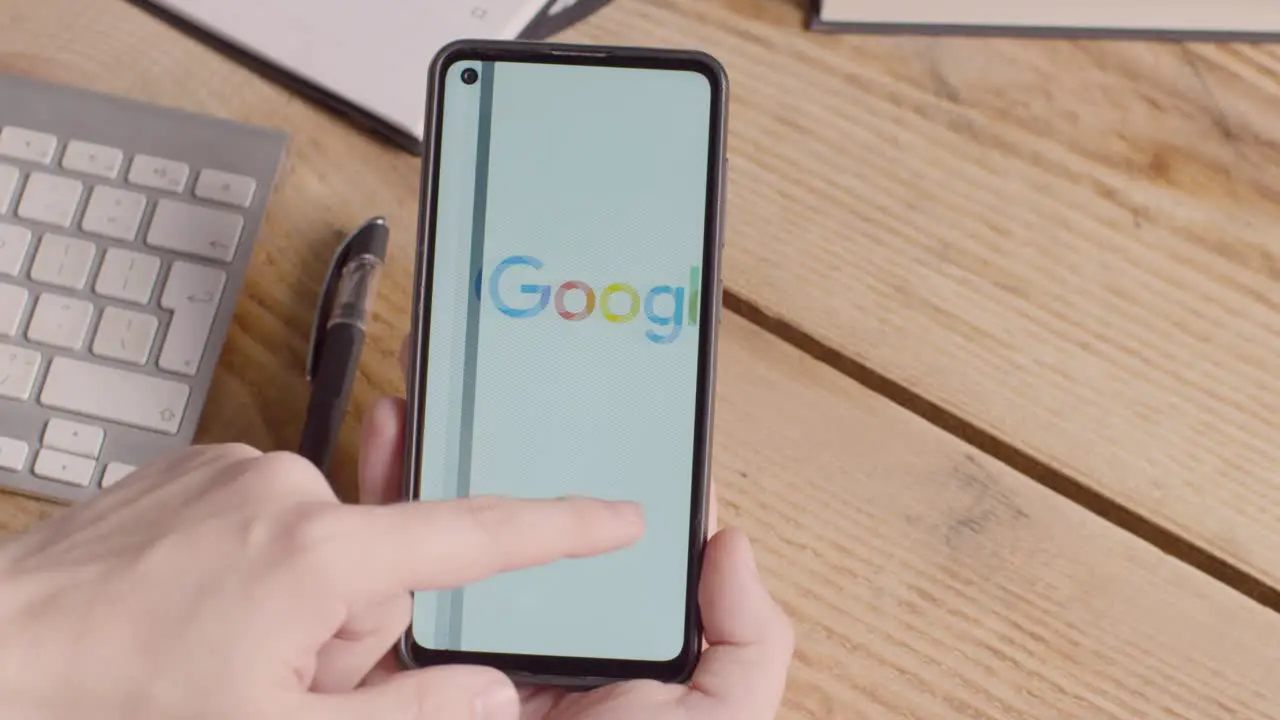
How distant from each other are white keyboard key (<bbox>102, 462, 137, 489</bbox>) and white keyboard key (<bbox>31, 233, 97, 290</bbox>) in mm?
77

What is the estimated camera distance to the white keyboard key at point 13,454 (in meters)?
Answer: 0.42

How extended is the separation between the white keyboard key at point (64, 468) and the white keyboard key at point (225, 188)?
0.38 ft

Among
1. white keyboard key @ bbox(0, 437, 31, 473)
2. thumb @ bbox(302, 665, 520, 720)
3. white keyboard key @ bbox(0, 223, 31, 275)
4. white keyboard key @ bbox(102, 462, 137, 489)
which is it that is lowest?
white keyboard key @ bbox(0, 437, 31, 473)

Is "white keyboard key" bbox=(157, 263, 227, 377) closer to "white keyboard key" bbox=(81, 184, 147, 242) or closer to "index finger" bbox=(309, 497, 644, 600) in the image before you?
"white keyboard key" bbox=(81, 184, 147, 242)

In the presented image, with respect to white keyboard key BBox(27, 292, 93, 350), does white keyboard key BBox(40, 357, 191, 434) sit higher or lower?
lower

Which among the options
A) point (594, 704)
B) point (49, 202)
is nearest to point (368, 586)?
point (594, 704)

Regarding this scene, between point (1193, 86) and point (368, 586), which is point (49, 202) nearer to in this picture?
point (368, 586)

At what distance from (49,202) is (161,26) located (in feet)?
0.33

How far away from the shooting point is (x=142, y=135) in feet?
1.53

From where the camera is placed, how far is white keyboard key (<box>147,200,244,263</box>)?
1.48 feet

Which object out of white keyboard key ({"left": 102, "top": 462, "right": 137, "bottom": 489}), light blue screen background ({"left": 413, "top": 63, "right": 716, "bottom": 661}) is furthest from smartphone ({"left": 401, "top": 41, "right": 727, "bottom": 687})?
white keyboard key ({"left": 102, "top": 462, "right": 137, "bottom": 489})

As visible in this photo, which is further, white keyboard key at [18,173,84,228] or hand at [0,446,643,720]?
white keyboard key at [18,173,84,228]

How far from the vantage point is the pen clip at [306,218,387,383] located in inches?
17.3

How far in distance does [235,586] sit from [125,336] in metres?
0.19
